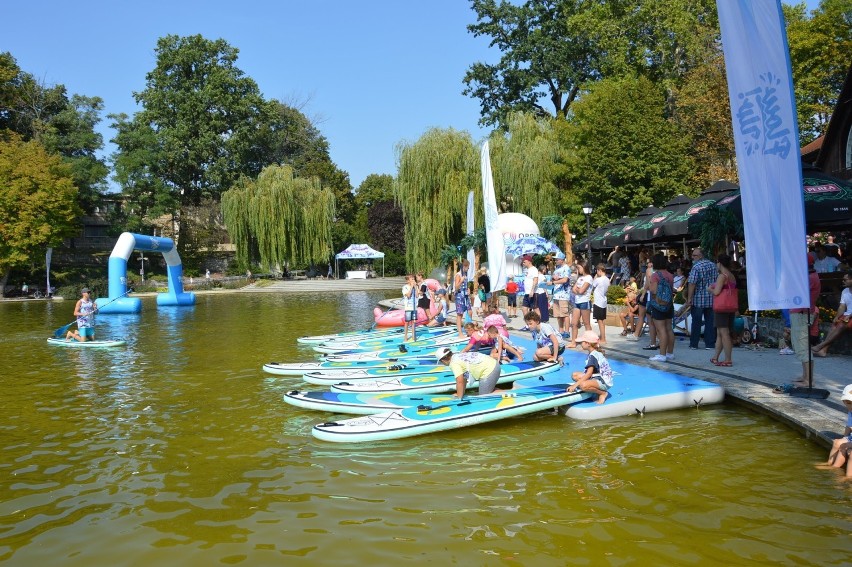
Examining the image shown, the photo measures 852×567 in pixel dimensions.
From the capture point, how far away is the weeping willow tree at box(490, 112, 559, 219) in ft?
110

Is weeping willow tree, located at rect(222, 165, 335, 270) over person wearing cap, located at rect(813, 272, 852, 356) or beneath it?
over

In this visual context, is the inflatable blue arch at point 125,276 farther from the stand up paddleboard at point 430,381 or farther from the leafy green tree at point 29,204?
the stand up paddleboard at point 430,381

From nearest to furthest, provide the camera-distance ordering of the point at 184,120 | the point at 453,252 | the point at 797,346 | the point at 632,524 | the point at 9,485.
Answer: the point at 632,524
the point at 9,485
the point at 797,346
the point at 453,252
the point at 184,120

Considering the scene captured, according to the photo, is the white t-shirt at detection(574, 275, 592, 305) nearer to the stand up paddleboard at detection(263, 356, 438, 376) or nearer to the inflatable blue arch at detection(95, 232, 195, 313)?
the stand up paddleboard at detection(263, 356, 438, 376)

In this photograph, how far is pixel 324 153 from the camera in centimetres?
7631

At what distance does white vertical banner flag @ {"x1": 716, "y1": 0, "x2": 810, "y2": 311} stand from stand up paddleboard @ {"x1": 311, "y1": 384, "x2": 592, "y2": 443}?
2.89 metres

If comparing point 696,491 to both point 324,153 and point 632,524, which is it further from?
point 324,153

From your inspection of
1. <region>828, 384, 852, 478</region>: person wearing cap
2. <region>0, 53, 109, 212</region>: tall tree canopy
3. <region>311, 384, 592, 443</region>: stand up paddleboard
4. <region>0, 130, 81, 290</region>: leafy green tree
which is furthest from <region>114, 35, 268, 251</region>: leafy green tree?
<region>828, 384, 852, 478</region>: person wearing cap

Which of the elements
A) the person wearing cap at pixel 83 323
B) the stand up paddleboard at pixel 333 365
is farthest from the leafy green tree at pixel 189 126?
the stand up paddleboard at pixel 333 365

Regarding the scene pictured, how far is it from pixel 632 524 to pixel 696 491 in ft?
3.53

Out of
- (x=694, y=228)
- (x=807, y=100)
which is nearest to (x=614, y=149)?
(x=807, y=100)

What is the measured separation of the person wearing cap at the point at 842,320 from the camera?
10.7 metres

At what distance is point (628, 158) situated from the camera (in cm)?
3164

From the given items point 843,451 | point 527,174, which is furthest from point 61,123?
point 843,451
